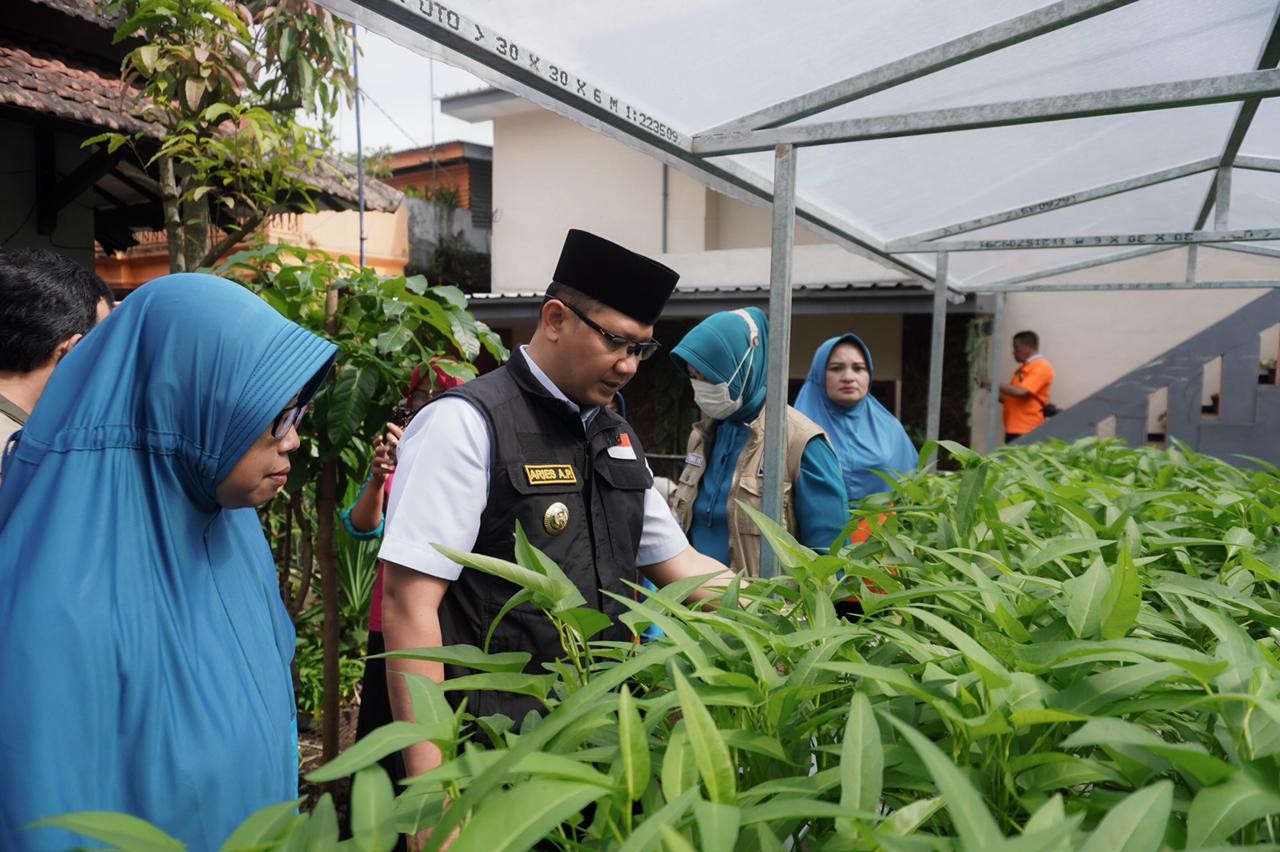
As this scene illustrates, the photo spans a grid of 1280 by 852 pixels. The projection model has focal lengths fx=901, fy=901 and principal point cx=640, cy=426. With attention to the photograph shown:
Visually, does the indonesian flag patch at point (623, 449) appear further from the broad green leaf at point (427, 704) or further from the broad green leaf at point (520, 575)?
the broad green leaf at point (427, 704)

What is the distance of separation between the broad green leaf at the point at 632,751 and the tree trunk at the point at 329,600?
2.51 metres

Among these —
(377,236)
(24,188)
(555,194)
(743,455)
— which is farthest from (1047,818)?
(377,236)

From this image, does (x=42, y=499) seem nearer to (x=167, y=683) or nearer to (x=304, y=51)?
(x=167, y=683)

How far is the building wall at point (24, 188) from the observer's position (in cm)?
581

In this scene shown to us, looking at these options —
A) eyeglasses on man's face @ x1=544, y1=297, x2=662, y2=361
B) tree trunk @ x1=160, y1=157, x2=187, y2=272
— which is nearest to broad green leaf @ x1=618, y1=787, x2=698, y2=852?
eyeglasses on man's face @ x1=544, y1=297, x2=662, y2=361

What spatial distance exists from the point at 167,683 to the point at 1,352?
98 cm

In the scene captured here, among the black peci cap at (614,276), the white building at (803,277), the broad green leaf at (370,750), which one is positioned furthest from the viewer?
the white building at (803,277)

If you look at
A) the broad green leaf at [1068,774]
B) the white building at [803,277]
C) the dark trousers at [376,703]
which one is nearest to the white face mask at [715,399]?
the dark trousers at [376,703]

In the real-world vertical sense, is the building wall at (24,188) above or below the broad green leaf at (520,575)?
above

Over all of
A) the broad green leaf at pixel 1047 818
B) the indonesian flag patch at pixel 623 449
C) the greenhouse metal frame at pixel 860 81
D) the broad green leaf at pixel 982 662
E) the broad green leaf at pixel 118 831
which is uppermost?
the greenhouse metal frame at pixel 860 81

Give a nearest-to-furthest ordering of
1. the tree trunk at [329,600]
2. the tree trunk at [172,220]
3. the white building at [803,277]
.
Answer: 1. the tree trunk at [329,600]
2. the tree trunk at [172,220]
3. the white building at [803,277]

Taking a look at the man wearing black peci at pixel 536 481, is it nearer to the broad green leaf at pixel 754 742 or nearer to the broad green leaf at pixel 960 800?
the broad green leaf at pixel 754 742

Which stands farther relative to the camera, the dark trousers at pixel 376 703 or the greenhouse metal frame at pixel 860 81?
the greenhouse metal frame at pixel 860 81

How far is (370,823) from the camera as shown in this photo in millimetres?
661
